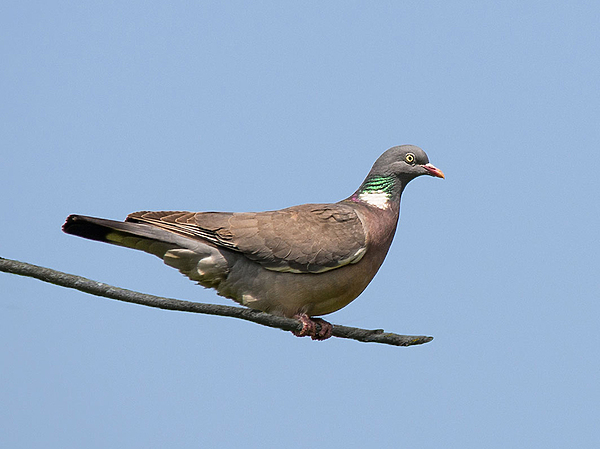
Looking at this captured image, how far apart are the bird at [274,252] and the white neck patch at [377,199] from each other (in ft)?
0.72

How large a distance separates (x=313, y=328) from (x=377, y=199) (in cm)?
113

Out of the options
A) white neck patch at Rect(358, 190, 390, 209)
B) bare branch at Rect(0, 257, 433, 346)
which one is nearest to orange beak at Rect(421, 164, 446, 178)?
white neck patch at Rect(358, 190, 390, 209)

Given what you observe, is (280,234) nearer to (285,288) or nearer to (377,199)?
(285,288)

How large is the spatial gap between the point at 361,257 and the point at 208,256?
3.52ft

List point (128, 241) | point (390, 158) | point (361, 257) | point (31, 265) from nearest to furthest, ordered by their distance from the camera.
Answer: point (31, 265), point (128, 241), point (361, 257), point (390, 158)

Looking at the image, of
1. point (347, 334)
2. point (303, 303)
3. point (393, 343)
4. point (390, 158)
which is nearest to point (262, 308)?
point (303, 303)

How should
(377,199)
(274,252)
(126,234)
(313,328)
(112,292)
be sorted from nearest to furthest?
(112,292), (126,234), (274,252), (313,328), (377,199)

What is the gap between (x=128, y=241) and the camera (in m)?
4.85

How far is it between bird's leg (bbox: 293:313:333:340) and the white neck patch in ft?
3.19

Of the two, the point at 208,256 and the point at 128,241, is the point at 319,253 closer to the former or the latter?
the point at 208,256

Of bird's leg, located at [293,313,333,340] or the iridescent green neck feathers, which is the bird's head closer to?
the iridescent green neck feathers

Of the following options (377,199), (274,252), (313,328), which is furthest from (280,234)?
(377,199)

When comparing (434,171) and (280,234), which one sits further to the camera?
(434,171)

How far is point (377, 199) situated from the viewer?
559cm
